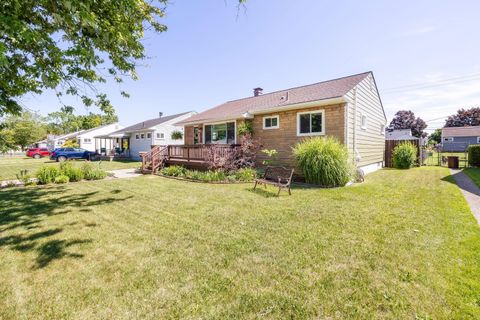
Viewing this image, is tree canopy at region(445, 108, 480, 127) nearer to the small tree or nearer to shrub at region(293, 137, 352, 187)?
the small tree

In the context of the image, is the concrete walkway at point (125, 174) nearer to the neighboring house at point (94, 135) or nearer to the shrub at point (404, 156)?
the shrub at point (404, 156)

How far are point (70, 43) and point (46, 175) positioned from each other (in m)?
6.93

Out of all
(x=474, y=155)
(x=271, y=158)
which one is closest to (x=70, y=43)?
(x=271, y=158)

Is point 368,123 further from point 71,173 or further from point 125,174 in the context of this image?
point 71,173

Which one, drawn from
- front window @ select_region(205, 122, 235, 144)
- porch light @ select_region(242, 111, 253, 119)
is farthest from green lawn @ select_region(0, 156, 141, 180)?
porch light @ select_region(242, 111, 253, 119)

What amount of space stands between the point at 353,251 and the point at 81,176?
39.5 feet

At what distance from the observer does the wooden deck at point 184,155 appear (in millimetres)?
11836

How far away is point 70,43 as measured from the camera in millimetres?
5816

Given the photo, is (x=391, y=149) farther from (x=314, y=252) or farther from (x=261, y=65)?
(x=314, y=252)

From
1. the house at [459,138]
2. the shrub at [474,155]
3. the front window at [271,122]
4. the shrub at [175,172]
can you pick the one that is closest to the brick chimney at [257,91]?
the front window at [271,122]

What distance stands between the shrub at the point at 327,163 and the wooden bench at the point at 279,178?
5.19 ft

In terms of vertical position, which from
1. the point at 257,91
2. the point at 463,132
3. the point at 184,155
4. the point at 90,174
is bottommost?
the point at 90,174

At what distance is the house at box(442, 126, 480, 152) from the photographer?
39.5 metres

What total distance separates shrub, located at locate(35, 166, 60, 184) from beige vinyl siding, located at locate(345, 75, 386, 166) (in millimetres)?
Answer: 13400
